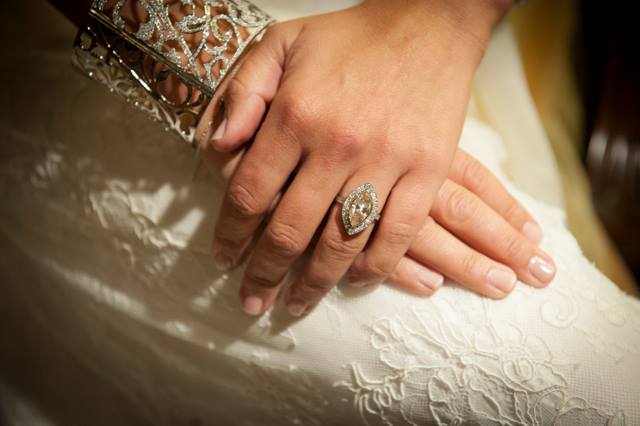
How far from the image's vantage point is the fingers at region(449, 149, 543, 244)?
673 mm

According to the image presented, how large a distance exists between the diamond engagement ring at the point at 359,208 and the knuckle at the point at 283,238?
0.06m

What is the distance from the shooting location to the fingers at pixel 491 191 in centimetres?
67

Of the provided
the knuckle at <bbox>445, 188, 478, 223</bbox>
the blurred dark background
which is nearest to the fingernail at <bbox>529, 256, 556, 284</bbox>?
the knuckle at <bbox>445, 188, 478, 223</bbox>

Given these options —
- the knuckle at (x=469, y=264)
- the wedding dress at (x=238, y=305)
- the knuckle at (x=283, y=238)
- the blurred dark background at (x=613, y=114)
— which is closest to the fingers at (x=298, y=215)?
the knuckle at (x=283, y=238)

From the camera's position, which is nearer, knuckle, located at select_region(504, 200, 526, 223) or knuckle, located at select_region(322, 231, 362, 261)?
knuckle, located at select_region(322, 231, 362, 261)

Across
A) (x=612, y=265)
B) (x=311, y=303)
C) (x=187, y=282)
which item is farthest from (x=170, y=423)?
(x=612, y=265)

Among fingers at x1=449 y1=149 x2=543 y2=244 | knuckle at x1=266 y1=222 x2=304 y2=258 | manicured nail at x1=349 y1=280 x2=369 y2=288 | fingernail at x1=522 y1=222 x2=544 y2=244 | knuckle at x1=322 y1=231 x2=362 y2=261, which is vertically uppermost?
fingers at x1=449 y1=149 x2=543 y2=244

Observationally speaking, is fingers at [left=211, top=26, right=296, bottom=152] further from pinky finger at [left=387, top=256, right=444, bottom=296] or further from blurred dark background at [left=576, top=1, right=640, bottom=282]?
blurred dark background at [left=576, top=1, right=640, bottom=282]

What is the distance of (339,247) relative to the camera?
57cm

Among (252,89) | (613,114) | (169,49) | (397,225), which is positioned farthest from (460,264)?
(613,114)

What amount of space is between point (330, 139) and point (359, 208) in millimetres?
→ 94

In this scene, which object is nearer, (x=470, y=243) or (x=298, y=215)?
(x=298, y=215)

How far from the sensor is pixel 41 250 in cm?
80

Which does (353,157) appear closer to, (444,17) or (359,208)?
(359,208)
